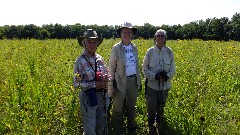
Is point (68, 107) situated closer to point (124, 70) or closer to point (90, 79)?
point (90, 79)

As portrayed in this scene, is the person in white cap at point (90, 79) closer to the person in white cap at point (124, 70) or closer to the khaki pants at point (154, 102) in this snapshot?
the person in white cap at point (124, 70)

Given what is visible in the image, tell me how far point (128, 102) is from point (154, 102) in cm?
46

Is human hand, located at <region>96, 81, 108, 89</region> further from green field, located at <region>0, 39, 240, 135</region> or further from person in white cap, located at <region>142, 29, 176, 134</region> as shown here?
person in white cap, located at <region>142, 29, 176, 134</region>

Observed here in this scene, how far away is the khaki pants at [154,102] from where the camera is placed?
4.83 meters

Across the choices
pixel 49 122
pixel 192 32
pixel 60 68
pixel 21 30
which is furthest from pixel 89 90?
pixel 21 30

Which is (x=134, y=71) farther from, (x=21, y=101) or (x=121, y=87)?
(x=21, y=101)

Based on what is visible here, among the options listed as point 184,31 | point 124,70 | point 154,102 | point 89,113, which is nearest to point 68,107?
point 89,113

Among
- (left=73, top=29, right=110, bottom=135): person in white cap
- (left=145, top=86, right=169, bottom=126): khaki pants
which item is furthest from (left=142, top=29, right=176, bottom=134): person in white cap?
(left=73, top=29, right=110, bottom=135): person in white cap

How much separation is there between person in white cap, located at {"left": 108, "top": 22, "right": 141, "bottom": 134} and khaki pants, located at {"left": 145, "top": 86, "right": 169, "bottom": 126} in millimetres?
276

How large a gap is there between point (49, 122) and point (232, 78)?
458cm

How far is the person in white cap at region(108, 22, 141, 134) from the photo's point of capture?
4539 millimetres

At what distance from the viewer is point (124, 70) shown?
4562 mm

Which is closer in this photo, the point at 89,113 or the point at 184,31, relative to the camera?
the point at 89,113

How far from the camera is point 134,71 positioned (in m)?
4.65
